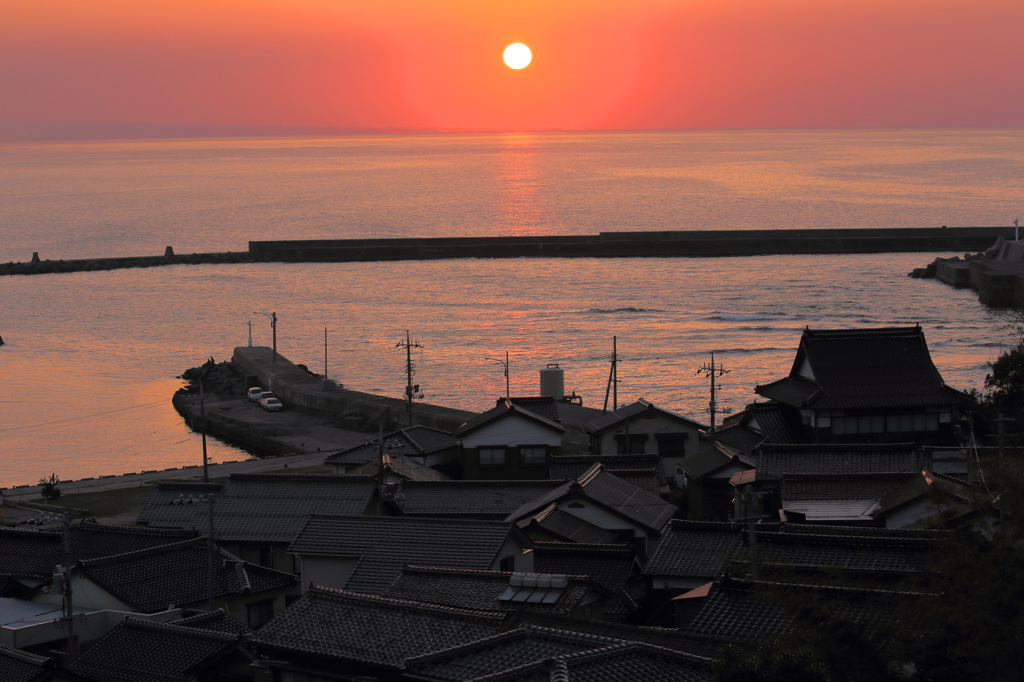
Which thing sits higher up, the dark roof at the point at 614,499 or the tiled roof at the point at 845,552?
the tiled roof at the point at 845,552

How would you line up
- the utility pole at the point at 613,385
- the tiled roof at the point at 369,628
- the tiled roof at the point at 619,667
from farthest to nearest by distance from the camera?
the utility pole at the point at 613,385 → the tiled roof at the point at 369,628 → the tiled roof at the point at 619,667

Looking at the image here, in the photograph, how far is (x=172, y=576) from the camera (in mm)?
10453

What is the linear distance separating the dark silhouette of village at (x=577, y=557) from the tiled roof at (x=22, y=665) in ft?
0.06

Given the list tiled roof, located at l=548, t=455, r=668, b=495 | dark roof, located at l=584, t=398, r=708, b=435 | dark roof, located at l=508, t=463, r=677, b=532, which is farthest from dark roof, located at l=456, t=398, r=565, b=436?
dark roof, located at l=508, t=463, r=677, b=532

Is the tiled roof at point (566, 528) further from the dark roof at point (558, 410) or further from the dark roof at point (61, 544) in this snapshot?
the dark roof at point (558, 410)

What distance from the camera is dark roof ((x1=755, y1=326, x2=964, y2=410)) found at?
54.8 feet

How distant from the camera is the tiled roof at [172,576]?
33.1 ft

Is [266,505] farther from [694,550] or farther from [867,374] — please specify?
[867,374]

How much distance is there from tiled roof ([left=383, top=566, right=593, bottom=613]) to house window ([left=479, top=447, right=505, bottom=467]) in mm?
7982

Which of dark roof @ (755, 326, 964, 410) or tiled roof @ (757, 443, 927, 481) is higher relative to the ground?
dark roof @ (755, 326, 964, 410)

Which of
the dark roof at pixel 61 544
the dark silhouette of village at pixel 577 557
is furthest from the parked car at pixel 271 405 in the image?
the dark roof at pixel 61 544

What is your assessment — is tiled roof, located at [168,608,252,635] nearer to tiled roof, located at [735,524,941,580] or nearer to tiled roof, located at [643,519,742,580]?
tiled roof, located at [643,519,742,580]

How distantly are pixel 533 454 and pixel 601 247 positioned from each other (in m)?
47.3

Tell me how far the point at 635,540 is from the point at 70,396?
2436 cm
